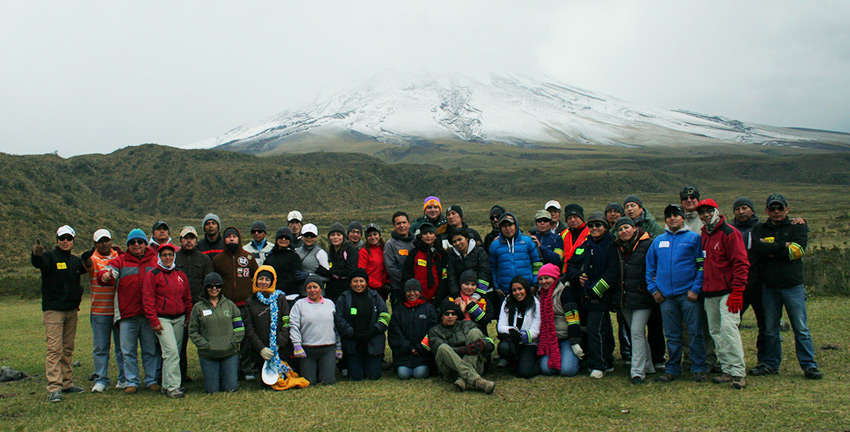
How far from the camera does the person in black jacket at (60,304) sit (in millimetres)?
6695

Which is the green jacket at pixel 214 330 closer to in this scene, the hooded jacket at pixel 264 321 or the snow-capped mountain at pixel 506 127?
the hooded jacket at pixel 264 321

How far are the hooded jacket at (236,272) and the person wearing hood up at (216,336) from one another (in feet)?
1.93

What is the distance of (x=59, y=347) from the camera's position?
6773 millimetres

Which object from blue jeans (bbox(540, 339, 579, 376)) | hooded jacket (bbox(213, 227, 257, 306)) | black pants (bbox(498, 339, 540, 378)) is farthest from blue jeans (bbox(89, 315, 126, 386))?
blue jeans (bbox(540, 339, 579, 376))

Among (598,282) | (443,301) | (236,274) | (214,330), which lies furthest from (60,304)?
(598,282)

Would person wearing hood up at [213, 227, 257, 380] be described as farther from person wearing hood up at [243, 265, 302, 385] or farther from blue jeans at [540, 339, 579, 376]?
blue jeans at [540, 339, 579, 376]

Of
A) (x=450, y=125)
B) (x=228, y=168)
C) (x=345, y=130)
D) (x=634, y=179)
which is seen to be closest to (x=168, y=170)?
(x=228, y=168)

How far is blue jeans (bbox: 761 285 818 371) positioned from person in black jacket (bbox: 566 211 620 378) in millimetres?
1681

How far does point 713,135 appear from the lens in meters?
171

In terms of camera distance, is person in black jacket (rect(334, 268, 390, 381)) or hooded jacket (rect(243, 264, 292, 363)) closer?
hooded jacket (rect(243, 264, 292, 363))

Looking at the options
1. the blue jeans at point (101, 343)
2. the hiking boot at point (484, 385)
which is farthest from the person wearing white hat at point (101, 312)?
the hiking boot at point (484, 385)

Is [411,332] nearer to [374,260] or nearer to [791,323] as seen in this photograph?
[374,260]

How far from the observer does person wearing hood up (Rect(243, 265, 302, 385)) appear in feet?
23.1

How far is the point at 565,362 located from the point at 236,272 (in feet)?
14.0
